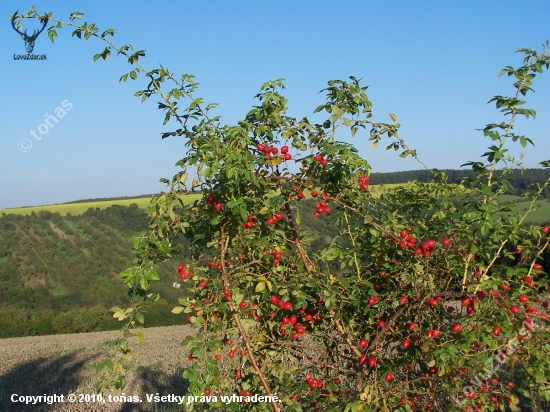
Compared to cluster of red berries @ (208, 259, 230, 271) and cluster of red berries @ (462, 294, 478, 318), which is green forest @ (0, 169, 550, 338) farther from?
cluster of red berries @ (462, 294, 478, 318)

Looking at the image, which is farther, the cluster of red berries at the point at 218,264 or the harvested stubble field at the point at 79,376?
the harvested stubble field at the point at 79,376

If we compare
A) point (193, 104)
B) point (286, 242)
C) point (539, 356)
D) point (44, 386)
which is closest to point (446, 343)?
point (539, 356)

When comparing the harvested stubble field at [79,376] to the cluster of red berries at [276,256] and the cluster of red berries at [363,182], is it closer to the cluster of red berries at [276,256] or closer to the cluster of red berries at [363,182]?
the cluster of red berries at [276,256]

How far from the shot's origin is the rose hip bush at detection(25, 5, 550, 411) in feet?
6.98

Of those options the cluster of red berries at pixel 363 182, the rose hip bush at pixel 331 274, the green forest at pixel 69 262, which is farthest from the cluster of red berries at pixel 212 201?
the green forest at pixel 69 262

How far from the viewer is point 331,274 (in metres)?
2.38

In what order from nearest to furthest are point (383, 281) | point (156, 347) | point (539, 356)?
point (539, 356), point (383, 281), point (156, 347)

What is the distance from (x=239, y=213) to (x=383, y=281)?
0.88m

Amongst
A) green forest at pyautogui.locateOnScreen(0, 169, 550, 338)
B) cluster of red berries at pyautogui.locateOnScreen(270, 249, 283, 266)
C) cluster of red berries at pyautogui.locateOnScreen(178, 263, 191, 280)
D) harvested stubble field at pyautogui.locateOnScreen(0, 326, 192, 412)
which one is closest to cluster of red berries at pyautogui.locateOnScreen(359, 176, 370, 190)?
cluster of red berries at pyautogui.locateOnScreen(270, 249, 283, 266)

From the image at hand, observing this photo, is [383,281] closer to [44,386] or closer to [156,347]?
[44,386]

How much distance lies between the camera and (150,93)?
2.53 metres

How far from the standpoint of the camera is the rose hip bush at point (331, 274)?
83.7 inches

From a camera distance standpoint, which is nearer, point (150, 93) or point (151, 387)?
point (150, 93)

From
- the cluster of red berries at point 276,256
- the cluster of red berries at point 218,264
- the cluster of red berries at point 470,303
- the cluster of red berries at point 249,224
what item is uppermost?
the cluster of red berries at point 249,224
